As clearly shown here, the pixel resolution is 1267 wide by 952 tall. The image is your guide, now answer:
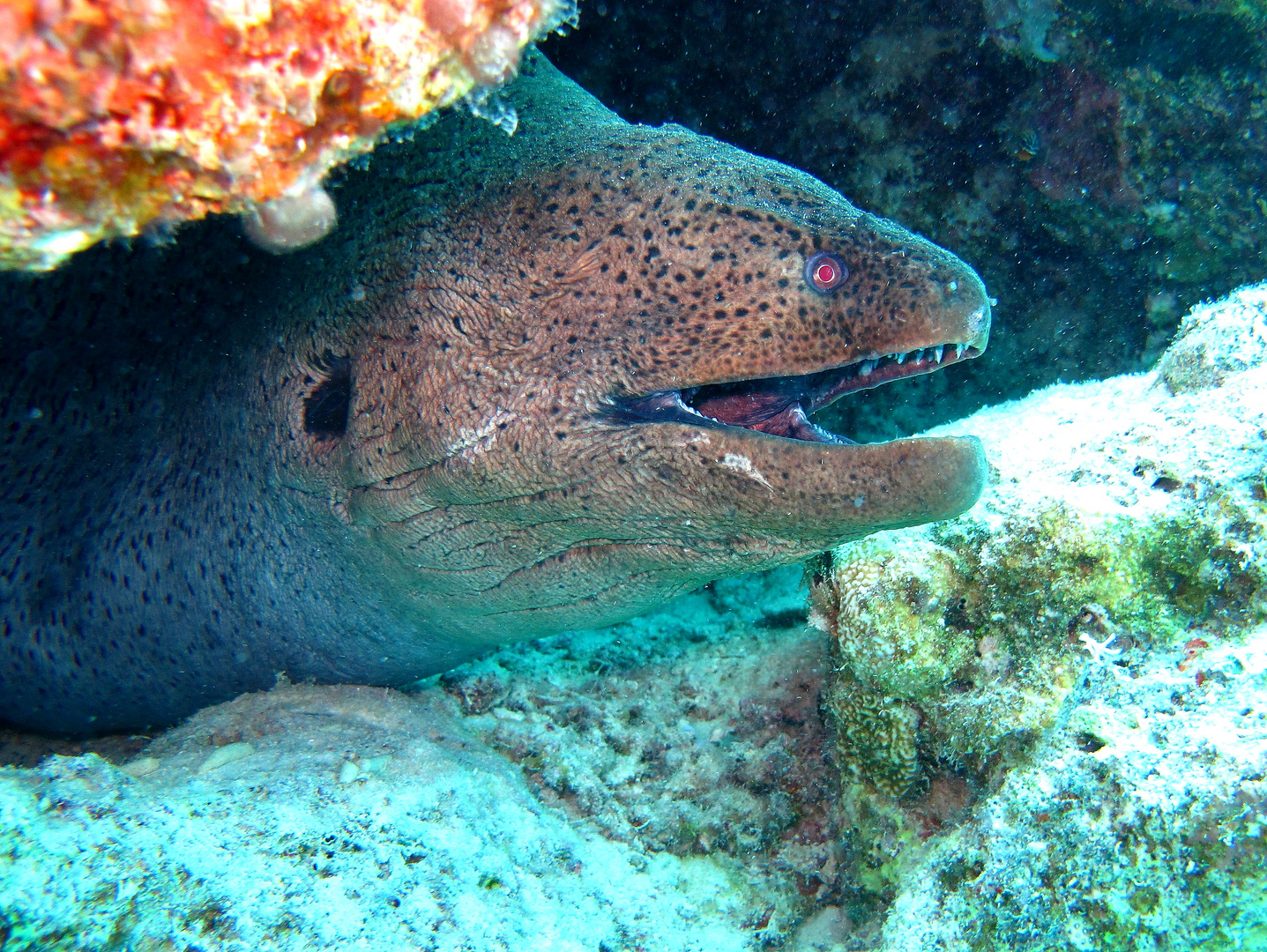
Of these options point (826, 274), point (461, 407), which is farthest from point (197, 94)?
point (826, 274)

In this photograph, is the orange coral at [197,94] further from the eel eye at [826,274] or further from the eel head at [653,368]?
the eel eye at [826,274]

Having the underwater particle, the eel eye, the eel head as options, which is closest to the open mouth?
the eel head

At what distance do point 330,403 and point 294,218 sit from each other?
4.21ft

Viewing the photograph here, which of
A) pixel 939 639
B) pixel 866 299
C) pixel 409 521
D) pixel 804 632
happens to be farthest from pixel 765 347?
pixel 804 632

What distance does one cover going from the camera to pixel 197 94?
3.24 feet

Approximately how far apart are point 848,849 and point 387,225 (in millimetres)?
2792

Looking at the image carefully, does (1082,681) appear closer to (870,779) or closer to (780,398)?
(870,779)

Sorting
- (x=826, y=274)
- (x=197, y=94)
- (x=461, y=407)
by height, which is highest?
(x=197, y=94)

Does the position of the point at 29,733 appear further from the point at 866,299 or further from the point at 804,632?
the point at 866,299

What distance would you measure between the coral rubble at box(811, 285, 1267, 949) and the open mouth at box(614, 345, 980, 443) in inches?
22.2

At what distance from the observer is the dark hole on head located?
2.50 m

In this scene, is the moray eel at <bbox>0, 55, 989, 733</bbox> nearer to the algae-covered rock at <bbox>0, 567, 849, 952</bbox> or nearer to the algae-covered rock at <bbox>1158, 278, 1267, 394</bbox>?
the algae-covered rock at <bbox>0, 567, 849, 952</bbox>

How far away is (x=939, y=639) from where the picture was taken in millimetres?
2260

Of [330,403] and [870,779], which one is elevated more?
[330,403]
